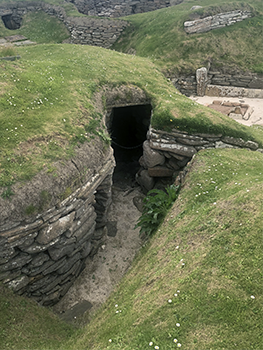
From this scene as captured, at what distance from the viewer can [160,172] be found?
13453 millimetres

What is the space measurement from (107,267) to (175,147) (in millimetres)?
6252

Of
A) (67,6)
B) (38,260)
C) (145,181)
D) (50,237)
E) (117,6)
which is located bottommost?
(145,181)

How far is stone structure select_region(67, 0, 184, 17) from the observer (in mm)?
33281

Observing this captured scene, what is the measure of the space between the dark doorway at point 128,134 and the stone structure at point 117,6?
21055 millimetres

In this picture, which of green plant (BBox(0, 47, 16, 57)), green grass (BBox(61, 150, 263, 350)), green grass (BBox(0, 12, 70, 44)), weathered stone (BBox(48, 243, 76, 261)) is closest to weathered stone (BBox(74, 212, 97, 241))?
weathered stone (BBox(48, 243, 76, 261))

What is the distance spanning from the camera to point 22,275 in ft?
26.2

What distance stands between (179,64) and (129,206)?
15040 mm

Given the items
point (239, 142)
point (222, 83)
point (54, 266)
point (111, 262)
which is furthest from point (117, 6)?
point (54, 266)

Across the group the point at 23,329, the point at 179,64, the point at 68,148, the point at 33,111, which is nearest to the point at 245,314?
the point at 23,329

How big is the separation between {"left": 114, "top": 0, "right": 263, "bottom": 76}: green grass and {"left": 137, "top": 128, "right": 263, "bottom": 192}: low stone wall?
39.9 ft

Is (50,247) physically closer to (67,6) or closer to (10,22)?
(67,6)

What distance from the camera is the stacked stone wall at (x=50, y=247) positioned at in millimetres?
7430

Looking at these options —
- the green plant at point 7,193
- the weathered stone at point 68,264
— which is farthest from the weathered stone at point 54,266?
the green plant at point 7,193

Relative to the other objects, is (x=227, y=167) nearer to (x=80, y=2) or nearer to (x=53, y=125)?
(x=53, y=125)
